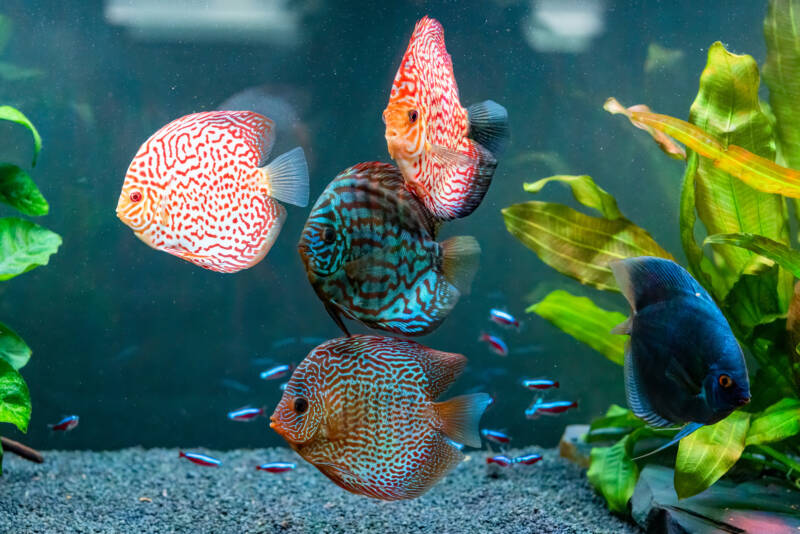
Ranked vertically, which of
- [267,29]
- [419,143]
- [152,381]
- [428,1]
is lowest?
[152,381]

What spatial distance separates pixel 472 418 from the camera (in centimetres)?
129

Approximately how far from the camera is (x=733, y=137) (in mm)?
2434

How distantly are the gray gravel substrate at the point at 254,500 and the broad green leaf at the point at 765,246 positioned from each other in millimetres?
1364

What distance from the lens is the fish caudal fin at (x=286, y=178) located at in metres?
1.19

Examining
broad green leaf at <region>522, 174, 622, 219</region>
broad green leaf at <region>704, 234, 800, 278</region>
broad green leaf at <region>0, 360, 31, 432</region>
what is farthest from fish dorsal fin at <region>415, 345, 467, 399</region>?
broad green leaf at <region>0, 360, 31, 432</region>

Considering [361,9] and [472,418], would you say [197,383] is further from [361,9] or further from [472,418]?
[472,418]

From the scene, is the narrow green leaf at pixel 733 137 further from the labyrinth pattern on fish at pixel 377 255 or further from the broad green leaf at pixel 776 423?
the labyrinth pattern on fish at pixel 377 255

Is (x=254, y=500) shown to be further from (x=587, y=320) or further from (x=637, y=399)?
(x=637, y=399)

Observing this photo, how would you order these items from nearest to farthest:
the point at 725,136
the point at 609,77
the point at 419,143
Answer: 1. the point at 419,143
2. the point at 725,136
3. the point at 609,77

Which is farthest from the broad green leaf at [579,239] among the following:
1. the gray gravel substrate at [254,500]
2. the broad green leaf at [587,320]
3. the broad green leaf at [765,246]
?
the gray gravel substrate at [254,500]

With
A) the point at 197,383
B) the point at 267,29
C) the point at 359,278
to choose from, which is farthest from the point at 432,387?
the point at 197,383

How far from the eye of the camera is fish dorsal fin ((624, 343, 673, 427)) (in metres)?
1.15

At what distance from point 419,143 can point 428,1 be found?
2.31 metres

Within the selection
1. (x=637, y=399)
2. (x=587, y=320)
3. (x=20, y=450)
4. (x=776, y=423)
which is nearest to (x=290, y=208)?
(x=587, y=320)
